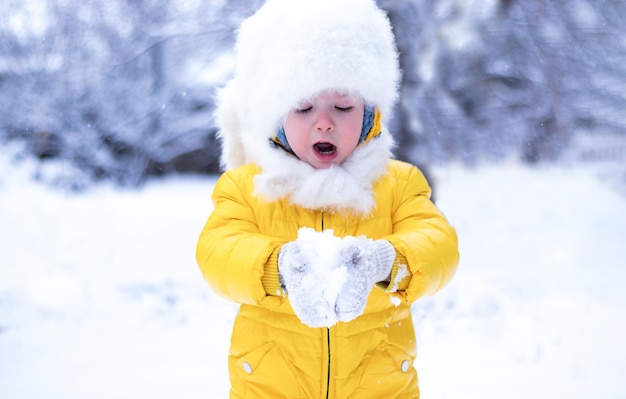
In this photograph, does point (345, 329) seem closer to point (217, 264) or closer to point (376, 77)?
point (217, 264)

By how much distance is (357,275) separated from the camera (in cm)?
109

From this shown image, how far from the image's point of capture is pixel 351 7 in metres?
1.49

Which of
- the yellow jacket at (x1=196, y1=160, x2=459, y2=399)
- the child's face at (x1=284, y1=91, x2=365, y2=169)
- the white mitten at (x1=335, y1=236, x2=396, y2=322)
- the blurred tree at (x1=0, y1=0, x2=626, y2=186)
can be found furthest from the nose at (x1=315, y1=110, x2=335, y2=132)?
the blurred tree at (x1=0, y1=0, x2=626, y2=186)

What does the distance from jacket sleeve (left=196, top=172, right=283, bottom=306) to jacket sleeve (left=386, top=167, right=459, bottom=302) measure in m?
0.28

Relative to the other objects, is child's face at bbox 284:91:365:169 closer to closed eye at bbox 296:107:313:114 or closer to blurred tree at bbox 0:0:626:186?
closed eye at bbox 296:107:313:114

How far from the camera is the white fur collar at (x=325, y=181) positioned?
4.51 ft

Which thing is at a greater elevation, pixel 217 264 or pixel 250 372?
pixel 217 264

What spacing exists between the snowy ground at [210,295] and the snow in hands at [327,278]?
1.80 metres

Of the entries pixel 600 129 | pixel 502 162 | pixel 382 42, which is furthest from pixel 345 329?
pixel 600 129

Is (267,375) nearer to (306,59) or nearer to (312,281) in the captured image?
(312,281)

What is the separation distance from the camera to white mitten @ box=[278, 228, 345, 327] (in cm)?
108

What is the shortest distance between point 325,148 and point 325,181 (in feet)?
0.35

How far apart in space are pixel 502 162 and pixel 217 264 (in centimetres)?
462

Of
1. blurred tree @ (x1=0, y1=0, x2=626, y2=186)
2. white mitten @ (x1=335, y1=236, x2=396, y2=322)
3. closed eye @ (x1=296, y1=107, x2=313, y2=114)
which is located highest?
closed eye @ (x1=296, y1=107, x2=313, y2=114)
